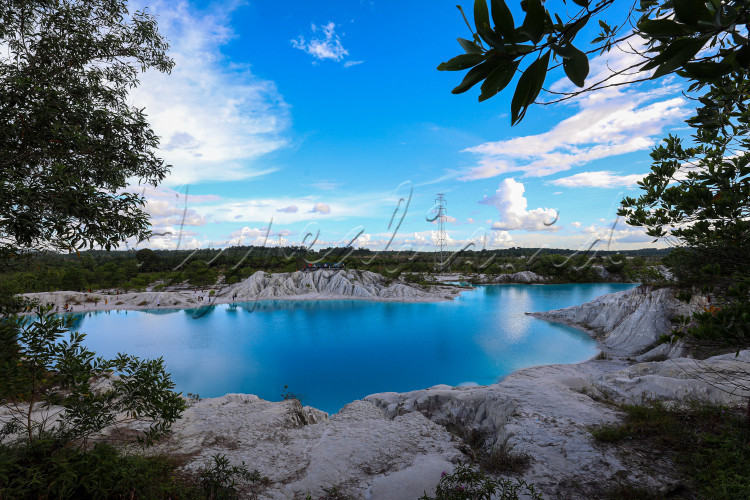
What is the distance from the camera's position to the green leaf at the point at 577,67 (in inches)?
37.4

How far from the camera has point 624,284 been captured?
57.0 meters

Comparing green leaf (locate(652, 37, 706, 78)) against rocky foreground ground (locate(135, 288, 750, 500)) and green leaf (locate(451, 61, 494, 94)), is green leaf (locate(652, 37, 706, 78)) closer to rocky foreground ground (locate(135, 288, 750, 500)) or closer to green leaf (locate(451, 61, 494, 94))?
green leaf (locate(451, 61, 494, 94))

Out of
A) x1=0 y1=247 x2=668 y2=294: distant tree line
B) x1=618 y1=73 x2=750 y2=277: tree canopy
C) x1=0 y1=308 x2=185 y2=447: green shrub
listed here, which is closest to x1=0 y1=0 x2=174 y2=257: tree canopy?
x1=0 y1=308 x2=185 y2=447: green shrub

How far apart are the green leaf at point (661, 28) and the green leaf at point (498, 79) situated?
1.18 feet

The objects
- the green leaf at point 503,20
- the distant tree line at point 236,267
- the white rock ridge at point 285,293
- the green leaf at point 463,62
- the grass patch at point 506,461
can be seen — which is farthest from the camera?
the distant tree line at point 236,267

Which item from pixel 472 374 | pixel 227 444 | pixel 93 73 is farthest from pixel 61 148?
pixel 472 374

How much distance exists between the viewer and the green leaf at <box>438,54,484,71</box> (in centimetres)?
98

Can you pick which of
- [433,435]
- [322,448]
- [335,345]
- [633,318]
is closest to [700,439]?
[433,435]

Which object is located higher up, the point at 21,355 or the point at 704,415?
the point at 21,355

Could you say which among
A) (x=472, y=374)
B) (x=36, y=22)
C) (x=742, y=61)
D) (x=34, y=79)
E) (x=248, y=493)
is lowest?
(x=472, y=374)

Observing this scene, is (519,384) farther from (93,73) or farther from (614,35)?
(93,73)

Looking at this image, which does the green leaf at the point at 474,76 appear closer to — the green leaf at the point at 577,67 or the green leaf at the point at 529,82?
the green leaf at the point at 529,82

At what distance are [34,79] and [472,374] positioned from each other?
18938 mm

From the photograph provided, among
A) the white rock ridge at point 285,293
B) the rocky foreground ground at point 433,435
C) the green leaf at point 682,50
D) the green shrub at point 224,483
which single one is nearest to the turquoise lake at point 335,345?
the white rock ridge at point 285,293
